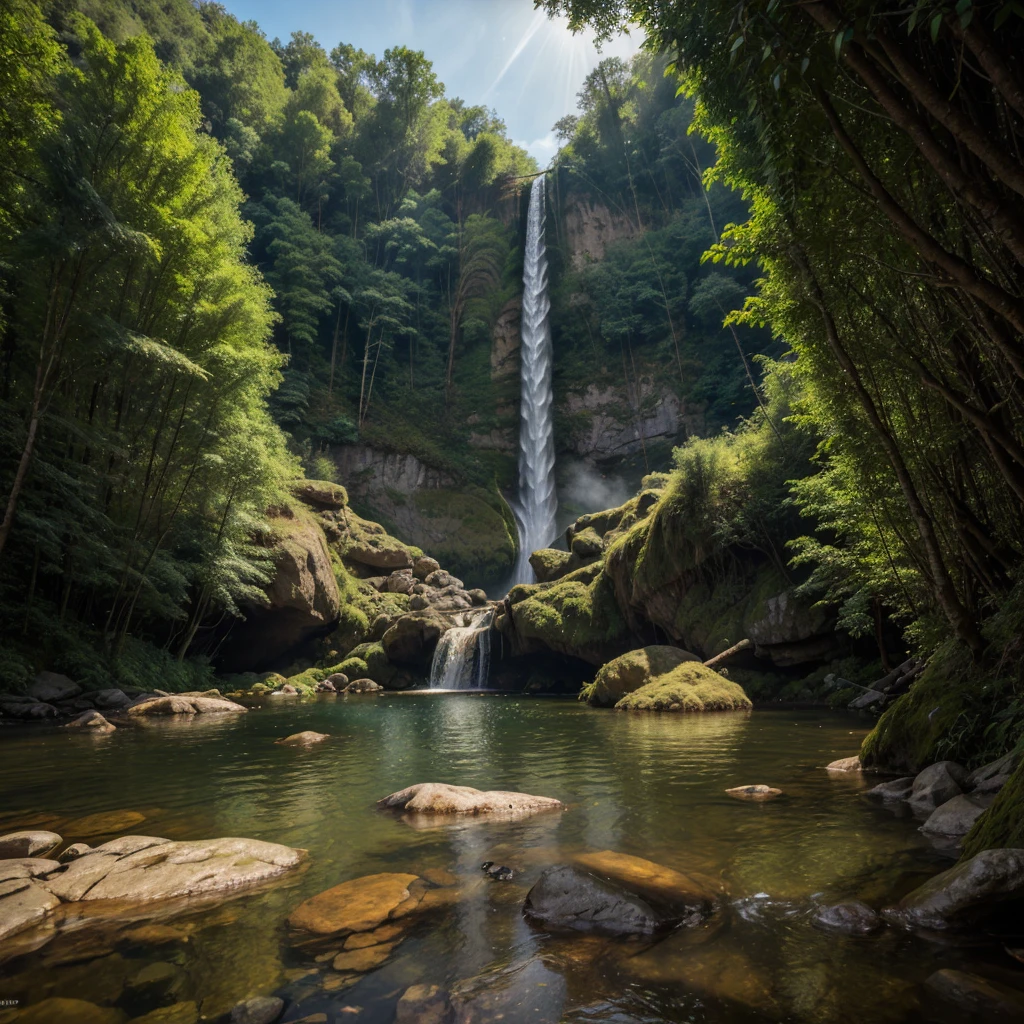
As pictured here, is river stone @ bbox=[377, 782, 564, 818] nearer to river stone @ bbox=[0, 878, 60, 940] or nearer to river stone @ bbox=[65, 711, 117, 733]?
river stone @ bbox=[0, 878, 60, 940]

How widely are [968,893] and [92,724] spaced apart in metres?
13.1

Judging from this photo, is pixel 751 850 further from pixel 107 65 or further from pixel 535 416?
pixel 535 416

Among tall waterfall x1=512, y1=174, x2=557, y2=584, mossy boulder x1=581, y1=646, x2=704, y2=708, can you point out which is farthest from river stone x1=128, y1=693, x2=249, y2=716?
tall waterfall x1=512, y1=174, x2=557, y2=584

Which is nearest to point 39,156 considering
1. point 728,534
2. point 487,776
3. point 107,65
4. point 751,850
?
point 107,65

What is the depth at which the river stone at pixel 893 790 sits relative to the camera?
5.53m

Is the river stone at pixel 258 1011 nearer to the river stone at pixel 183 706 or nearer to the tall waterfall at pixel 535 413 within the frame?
the river stone at pixel 183 706

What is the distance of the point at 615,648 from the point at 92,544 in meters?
15.1

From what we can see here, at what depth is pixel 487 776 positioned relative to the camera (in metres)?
7.39

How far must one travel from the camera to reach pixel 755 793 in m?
6.00

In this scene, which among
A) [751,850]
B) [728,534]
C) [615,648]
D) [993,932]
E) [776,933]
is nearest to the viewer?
[993,932]

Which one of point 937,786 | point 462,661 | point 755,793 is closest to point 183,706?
point 462,661

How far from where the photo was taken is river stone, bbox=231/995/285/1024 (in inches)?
95.6

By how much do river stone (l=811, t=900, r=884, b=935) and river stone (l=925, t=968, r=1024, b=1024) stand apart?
20.4 inches

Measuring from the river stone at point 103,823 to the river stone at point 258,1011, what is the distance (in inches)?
137
